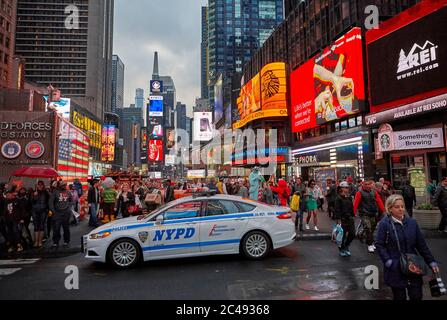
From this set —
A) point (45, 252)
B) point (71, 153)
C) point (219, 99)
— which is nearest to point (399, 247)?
point (45, 252)

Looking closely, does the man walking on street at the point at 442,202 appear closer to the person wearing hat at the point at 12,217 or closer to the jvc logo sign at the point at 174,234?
the jvc logo sign at the point at 174,234

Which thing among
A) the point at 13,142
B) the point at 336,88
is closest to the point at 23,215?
the point at 13,142

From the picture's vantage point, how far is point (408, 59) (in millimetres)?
20359

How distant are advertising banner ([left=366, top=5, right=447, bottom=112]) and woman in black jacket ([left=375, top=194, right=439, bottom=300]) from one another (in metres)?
18.7

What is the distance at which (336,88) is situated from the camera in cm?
3088

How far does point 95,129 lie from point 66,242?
103 m

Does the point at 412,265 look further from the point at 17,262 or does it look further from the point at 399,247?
the point at 17,262

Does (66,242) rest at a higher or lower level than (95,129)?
lower

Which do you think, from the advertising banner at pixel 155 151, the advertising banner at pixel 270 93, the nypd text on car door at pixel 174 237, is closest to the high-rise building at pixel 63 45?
the advertising banner at pixel 155 151

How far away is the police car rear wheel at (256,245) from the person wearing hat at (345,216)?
1.90 metres

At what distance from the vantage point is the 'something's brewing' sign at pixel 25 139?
66.9 ft

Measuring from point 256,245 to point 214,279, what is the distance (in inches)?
70.2

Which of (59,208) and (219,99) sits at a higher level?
(219,99)
